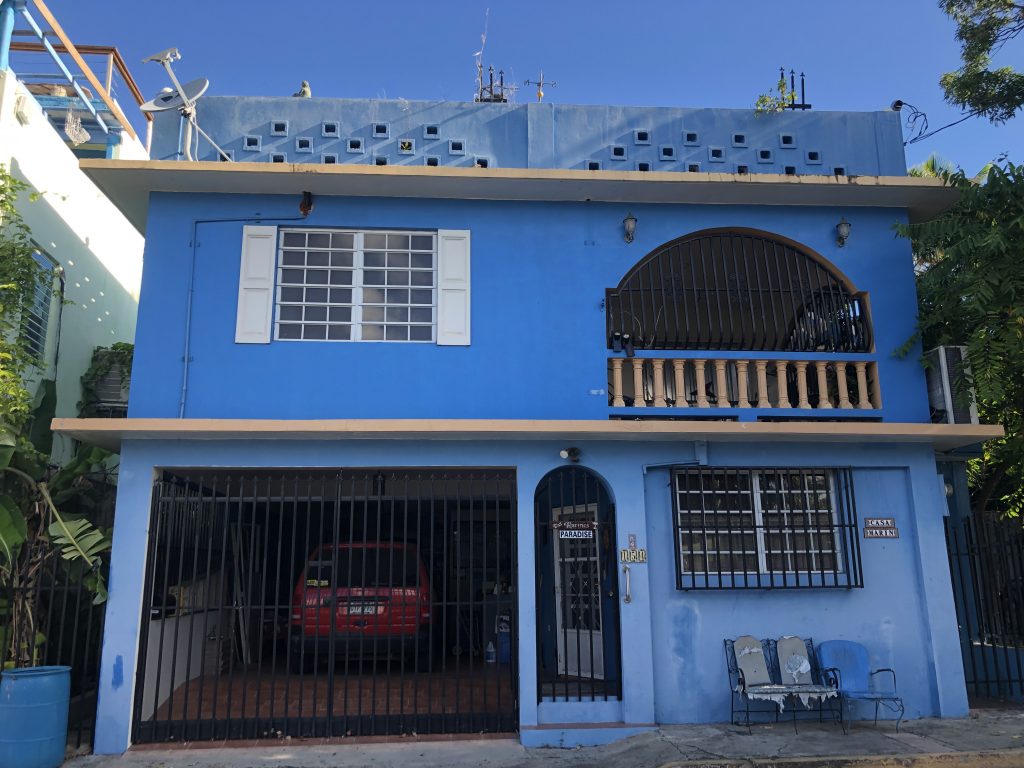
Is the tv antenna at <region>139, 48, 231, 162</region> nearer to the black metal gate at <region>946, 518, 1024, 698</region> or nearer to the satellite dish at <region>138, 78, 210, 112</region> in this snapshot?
the satellite dish at <region>138, 78, 210, 112</region>

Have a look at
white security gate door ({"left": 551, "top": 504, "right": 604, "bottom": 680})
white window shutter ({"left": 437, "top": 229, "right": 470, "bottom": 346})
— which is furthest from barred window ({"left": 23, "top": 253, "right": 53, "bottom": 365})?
white security gate door ({"left": 551, "top": 504, "right": 604, "bottom": 680})

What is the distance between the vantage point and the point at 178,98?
33.2 ft

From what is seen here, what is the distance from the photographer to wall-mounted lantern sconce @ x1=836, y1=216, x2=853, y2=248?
971 centimetres

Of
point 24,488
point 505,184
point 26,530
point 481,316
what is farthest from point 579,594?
point 24,488

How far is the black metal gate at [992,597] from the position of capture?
951 cm

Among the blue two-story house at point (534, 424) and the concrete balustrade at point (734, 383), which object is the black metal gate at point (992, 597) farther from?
the concrete balustrade at point (734, 383)

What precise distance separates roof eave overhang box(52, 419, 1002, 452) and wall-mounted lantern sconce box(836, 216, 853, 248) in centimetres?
220

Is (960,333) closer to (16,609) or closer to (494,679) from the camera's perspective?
(494,679)

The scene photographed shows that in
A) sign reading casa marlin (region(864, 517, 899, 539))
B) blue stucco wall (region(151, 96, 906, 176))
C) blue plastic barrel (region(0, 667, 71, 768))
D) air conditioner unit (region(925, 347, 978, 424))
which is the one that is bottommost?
blue plastic barrel (region(0, 667, 71, 768))

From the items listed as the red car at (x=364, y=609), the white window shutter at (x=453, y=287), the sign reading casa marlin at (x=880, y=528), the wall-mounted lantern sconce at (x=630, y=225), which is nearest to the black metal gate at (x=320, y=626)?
the red car at (x=364, y=609)

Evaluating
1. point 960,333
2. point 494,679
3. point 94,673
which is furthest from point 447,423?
point 960,333

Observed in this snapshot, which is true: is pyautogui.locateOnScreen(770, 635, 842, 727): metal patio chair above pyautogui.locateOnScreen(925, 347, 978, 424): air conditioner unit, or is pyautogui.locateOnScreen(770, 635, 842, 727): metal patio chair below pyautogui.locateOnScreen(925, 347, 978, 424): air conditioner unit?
below

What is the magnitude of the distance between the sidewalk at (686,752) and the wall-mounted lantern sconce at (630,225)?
17.5 ft

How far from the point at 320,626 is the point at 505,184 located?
5459 millimetres
